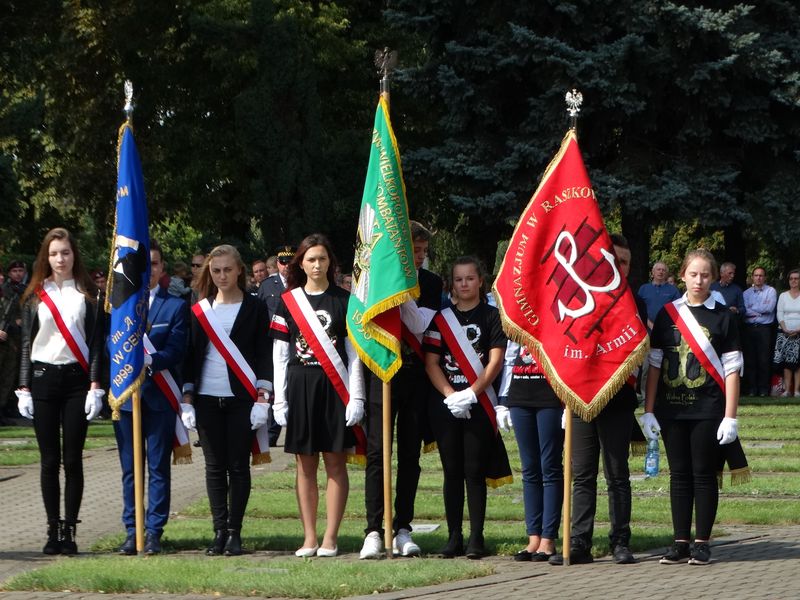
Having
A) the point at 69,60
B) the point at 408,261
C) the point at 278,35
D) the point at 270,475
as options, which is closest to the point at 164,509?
the point at 408,261

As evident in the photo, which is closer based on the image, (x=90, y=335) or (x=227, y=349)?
A: (x=227, y=349)

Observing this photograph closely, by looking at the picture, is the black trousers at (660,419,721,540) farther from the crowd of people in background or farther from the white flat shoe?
the white flat shoe

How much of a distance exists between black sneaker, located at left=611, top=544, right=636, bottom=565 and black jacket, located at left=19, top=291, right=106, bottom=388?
365cm

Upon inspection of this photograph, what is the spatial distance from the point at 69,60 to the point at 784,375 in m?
19.3

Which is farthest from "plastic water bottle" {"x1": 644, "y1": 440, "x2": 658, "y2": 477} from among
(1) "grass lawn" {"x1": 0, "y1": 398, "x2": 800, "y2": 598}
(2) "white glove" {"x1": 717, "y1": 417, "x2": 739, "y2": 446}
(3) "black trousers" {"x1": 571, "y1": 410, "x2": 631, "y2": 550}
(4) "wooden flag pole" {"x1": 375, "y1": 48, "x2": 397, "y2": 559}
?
(4) "wooden flag pole" {"x1": 375, "y1": 48, "x2": 397, "y2": 559}

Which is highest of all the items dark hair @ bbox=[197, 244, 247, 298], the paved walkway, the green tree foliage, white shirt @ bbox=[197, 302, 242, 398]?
the green tree foliage

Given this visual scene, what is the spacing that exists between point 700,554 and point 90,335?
4.33 meters

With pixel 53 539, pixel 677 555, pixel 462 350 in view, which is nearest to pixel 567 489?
pixel 677 555

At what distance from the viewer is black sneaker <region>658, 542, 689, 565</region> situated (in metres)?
9.61

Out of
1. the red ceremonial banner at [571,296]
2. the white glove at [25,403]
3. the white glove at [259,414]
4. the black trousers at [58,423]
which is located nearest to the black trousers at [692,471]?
the red ceremonial banner at [571,296]

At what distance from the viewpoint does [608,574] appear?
9195mm

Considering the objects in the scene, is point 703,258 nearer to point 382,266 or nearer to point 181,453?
point 382,266

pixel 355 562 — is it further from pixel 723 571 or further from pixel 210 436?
pixel 723 571

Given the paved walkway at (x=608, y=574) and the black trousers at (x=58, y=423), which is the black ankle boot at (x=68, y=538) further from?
the paved walkway at (x=608, y=574)
